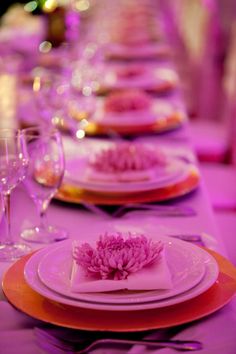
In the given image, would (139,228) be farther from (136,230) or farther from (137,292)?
(137,292)

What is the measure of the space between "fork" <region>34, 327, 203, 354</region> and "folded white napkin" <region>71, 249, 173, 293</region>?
0.08m

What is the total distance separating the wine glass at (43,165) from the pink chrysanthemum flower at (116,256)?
0.28 metres

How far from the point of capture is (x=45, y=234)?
57.1 inches

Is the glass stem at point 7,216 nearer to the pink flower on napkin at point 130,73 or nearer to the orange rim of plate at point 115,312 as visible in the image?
the orange rim of plate at point 115,312

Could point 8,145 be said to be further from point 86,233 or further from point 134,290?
point 134,290

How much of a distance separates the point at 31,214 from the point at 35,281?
1.64ft

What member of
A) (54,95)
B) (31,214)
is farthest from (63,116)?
(31,214)

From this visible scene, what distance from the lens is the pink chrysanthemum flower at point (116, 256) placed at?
1.09m

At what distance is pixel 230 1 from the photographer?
6.64m

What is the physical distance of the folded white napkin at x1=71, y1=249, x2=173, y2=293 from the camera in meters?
1.07

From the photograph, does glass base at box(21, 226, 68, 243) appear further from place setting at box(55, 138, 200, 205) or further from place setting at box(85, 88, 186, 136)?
place setting at box(85, 88, 186, 136)

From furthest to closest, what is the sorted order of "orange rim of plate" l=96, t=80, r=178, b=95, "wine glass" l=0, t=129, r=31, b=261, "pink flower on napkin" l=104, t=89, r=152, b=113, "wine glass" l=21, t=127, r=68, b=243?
1. "orange rim of plate" l=96, t=80, r=178, b=95
2. "pink flower on napkin" l=104, t=89, r=152, b=113
3. "wine glass" l=21, t=127, r=68, b=243
4. "wine glass" l=0, t=129, r=31, b=261

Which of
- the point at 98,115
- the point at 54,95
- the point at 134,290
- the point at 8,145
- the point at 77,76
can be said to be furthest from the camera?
the point at 77,76

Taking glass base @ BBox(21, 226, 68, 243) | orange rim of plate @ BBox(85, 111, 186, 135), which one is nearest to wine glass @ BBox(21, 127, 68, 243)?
glass base @ BBox(21, 226, 68, 243)
